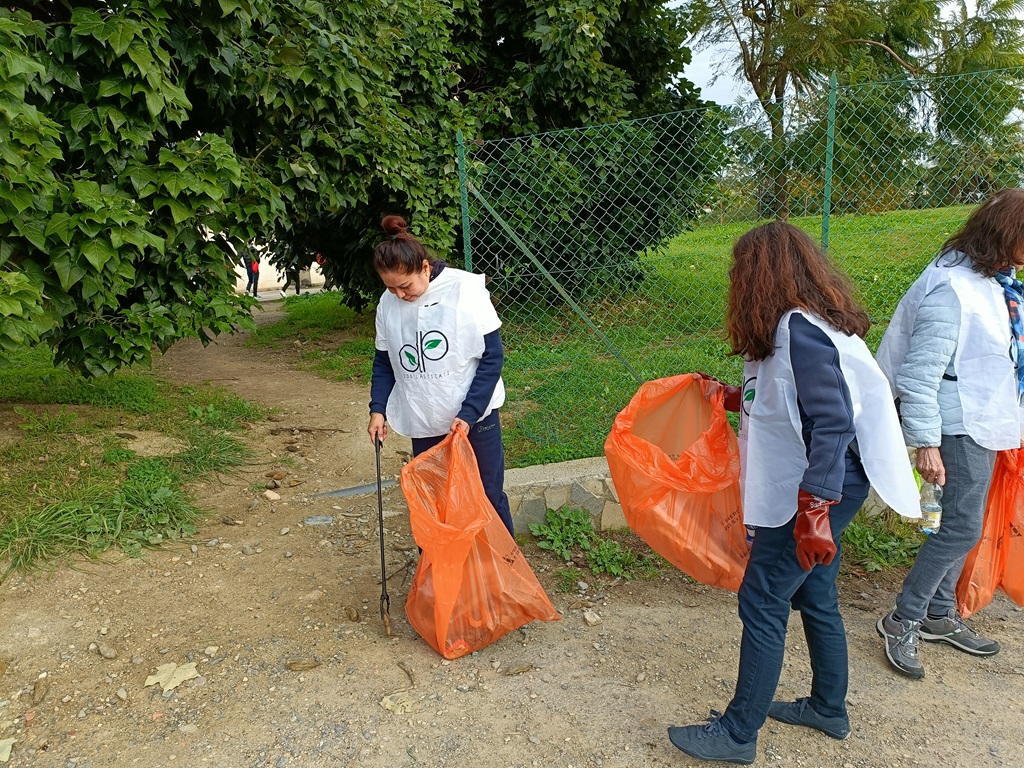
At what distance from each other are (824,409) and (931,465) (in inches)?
31.7

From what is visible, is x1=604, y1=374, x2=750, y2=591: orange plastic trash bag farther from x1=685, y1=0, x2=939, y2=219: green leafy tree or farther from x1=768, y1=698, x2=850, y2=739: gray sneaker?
x1=685, y1=0, x2=939, y2=219: green leafy tree

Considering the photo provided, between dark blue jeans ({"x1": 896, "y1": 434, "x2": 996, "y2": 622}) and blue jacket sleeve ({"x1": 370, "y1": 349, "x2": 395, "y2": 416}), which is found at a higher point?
blue jacket sleeve ({"x1": 370, "y1": 349, "x2": 395, "y2": 416})

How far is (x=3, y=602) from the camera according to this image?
3.12 meters

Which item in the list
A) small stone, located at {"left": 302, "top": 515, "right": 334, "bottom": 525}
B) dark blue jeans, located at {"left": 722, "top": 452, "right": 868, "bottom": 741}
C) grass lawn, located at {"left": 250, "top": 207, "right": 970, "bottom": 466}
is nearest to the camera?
dark blue jeans, located at {"left": 722, "top": 452, "right": 868, "bottom": 741}

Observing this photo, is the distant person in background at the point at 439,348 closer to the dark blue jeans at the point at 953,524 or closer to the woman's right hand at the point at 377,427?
the woman's right hand at the point at 377,427

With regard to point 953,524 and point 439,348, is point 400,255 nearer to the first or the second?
point 439,348

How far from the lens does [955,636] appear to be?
285 cm

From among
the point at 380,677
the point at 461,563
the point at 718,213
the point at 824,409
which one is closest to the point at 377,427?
the point at 461,563

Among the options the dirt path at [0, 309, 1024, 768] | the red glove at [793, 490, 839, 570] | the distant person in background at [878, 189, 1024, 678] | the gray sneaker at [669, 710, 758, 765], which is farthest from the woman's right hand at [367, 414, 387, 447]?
the distant person in background at [878, 189, 1024, 678]

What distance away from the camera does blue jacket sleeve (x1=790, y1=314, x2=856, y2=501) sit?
1.96 metres

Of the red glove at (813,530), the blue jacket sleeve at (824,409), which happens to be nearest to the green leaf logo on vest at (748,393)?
the blue jacket sleeve at (824,409)

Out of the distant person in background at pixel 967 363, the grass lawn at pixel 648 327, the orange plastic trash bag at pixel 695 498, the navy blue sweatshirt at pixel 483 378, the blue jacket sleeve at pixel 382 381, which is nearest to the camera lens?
the distant person in background at pixel 967 363

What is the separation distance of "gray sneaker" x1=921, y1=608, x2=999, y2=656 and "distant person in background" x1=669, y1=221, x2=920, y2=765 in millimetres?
865

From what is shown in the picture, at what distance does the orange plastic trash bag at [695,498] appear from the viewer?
8.58ft
